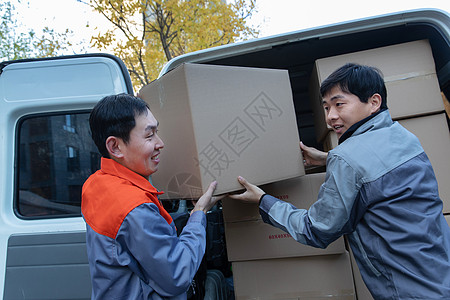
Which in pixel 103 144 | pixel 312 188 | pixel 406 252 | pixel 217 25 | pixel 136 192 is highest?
pixel 217 25

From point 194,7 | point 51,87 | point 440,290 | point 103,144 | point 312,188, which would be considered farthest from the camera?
point 194,7

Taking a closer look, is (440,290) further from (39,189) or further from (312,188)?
(39,189)

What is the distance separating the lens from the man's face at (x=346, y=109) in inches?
51.3

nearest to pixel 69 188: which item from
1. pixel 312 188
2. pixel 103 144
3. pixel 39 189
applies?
pixel 39 189

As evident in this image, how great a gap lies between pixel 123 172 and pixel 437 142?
5.37 feet

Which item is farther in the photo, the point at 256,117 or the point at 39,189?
the point at 39,189

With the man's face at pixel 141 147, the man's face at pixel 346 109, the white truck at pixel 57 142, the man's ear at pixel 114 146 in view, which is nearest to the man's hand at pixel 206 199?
the man's face at pixel 141 147

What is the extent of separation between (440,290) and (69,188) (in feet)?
6.35

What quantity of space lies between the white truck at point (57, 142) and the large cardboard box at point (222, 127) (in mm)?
417

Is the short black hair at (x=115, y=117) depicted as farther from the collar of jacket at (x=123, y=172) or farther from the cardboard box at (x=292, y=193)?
the cardboard box at (x=292, y=193)

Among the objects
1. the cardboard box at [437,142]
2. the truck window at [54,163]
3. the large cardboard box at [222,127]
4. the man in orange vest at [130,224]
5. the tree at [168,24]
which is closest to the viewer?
the man in orange vest at [130,224]

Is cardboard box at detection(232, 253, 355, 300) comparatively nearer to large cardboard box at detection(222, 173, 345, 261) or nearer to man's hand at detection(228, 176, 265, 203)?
large cardboard box at detection(222, 173, 345, 261)

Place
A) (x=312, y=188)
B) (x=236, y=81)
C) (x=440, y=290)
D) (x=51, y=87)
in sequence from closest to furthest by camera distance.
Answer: (x=440, y=290), (x=236, y=81), (x=312, y=188), (x=51, y=87)

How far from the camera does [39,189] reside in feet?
6.24
